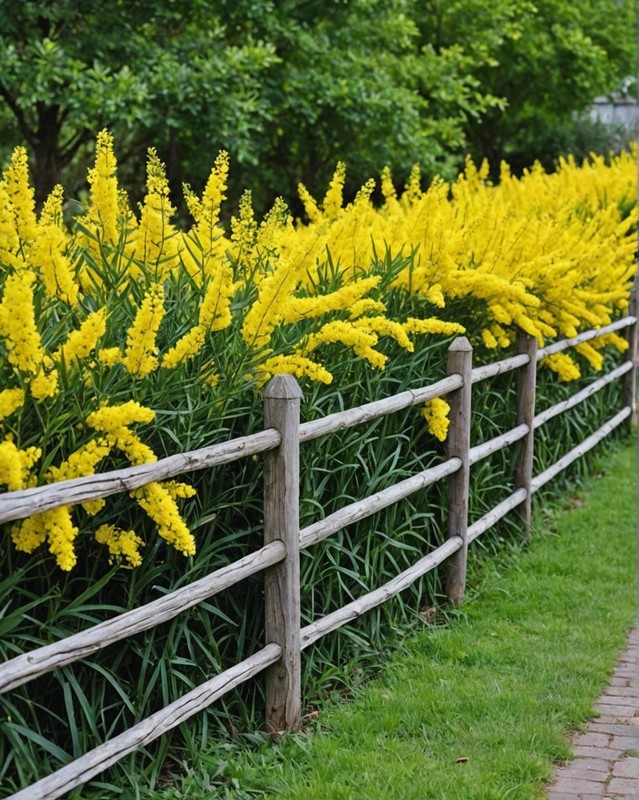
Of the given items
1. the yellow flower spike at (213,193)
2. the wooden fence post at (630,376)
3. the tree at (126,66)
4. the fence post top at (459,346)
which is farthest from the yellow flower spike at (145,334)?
the wooden fence post at (630,376)

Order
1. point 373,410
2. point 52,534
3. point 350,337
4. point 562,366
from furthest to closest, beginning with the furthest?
1. point 562,366
2. point 373,410
3. point 350,337
4. point 52,534

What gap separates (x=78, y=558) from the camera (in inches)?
143

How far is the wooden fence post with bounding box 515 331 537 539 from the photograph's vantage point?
269 inches

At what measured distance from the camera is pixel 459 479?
571 centimetres

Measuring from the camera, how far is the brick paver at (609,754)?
3.85 metres

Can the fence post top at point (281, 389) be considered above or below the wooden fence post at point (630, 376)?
above

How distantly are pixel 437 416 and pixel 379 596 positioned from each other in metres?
0.93

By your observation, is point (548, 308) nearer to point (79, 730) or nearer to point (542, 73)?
point (79, 730)

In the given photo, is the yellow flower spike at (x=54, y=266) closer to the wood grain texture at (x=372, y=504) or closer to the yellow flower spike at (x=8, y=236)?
the yellow flower spike at (x=8, y=236)

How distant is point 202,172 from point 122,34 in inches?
109

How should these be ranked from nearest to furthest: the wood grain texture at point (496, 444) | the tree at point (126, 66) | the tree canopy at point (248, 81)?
the wood grain texture at point (496, 444)
the tree at point (126, 66)
the tree canopy at point (248, 81)

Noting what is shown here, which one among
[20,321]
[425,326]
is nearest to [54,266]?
[20,321]

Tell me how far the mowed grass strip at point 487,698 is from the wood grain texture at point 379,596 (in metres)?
0.27

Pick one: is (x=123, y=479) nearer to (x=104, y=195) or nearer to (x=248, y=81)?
(x=104, y=195)
